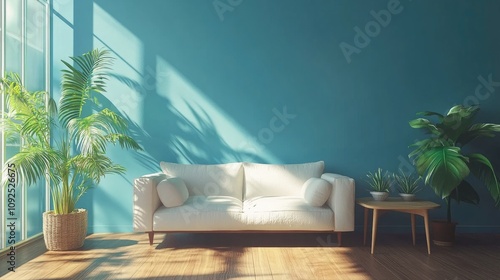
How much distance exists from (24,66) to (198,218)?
2.28 meters

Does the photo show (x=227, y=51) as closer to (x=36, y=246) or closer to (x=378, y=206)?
(x=378, y=206)

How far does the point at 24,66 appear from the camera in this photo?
3.83m

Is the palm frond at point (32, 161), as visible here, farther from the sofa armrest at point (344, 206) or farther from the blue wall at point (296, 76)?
the sofa armrest at point (344, 206)

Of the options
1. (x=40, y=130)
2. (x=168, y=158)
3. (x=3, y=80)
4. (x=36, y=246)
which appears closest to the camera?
(x=3, y=80)

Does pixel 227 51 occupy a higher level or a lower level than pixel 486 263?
higher

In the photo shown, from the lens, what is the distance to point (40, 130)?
3.40 metres

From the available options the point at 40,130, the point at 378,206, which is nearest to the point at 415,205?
the point at 378,206

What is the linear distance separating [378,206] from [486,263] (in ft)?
3.07

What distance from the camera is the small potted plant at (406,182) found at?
155 inches

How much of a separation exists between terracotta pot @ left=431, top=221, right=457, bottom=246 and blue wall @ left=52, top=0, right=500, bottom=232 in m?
0.52

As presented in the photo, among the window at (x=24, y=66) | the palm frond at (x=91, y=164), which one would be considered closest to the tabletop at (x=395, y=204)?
the palm frond at (x=91, y=164)

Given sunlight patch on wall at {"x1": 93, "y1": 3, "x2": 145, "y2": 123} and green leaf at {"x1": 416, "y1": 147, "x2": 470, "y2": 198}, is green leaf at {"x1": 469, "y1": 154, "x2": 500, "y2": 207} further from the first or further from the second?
sunlight patch on wall at {"x1": 93, "y1": 3, "x2": 145, "y2": 123}

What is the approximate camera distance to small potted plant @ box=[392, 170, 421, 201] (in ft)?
12.9

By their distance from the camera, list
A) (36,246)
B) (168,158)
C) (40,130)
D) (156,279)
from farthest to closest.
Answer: (168,158), (36,246), (40,130), (156,279)
